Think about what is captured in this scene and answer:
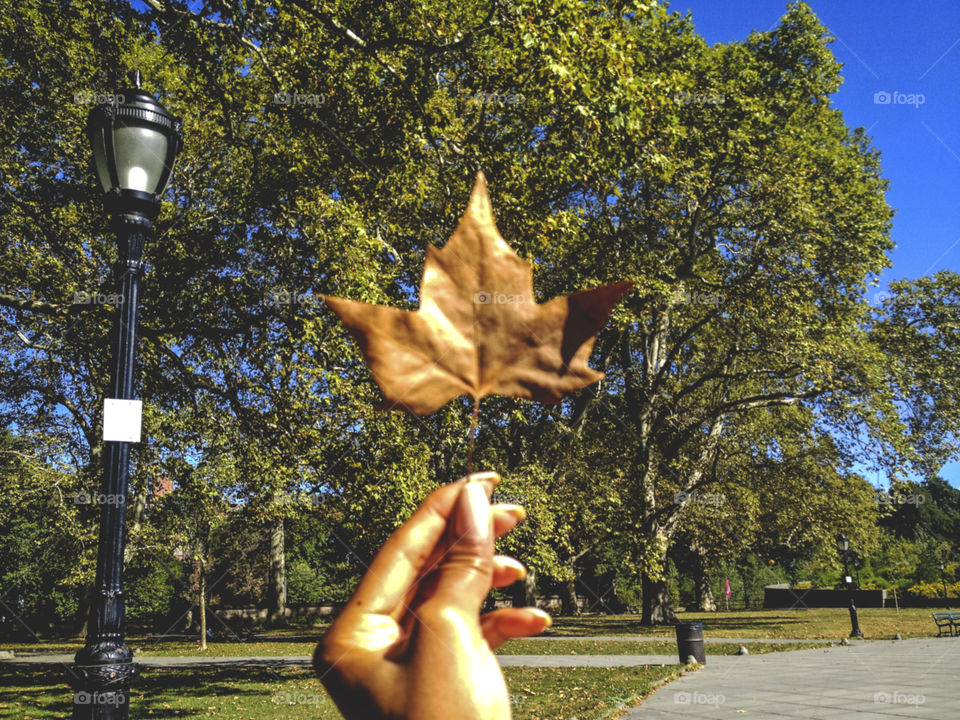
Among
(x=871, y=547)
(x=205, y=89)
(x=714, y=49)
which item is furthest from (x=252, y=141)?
(x=871, y=547)

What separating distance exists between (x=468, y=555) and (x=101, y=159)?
153 inches

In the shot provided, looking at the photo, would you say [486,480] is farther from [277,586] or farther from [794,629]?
[277,586]

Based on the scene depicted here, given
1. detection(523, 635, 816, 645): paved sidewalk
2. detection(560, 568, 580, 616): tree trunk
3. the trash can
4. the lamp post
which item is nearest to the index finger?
the trash can

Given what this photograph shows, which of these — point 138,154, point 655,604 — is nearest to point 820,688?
point 138,154

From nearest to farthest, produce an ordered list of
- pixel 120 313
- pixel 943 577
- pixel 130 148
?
pixel 120 313
pixel 130 148
pixel 943 577

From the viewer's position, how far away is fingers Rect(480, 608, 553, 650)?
173 cm

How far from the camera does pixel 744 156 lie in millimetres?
17922

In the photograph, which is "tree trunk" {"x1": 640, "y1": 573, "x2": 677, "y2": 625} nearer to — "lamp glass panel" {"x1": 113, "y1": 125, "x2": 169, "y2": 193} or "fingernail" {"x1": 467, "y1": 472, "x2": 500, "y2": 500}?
"lamp glass panel" {"x1": 113, "y1": 125, "x2": 169, "y2": 193}

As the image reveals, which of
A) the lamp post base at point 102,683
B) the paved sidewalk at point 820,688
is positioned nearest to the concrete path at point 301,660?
the paved sidewalk at point 820,688

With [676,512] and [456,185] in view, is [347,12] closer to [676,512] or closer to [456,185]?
[456,185]

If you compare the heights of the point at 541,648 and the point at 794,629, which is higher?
the point at 541,648

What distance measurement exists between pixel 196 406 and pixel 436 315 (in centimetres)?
873

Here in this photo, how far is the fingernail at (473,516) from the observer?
1.68 m

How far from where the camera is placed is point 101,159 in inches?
170
